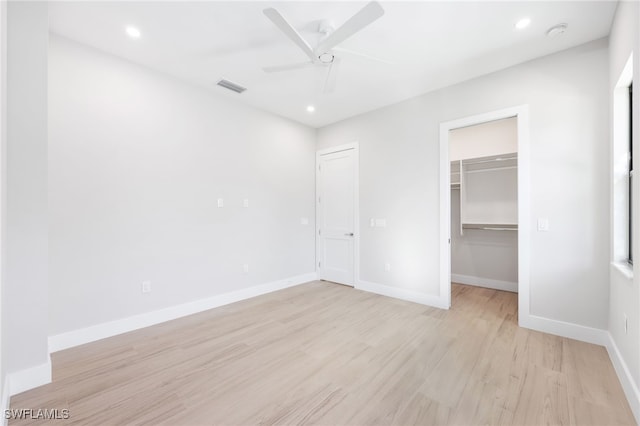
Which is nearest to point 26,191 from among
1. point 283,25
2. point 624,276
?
point 283,25

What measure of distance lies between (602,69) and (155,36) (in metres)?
4.30

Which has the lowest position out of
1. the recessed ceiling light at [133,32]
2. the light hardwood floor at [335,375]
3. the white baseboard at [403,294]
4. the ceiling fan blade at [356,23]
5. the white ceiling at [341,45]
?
the light hardwood floor at [335,375]

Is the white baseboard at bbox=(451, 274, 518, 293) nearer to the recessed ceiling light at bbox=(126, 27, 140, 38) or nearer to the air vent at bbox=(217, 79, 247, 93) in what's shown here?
the air vent at bbox=(217, 79, 247, 93)

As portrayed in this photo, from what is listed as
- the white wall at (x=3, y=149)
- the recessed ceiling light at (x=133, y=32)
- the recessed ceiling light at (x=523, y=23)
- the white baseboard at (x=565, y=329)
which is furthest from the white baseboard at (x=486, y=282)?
the recessed ceiling light at (x=133, y=32)

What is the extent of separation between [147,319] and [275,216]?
2.21 m

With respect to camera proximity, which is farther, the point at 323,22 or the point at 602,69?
the point at 602,69

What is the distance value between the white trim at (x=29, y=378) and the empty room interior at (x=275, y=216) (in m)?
0.01

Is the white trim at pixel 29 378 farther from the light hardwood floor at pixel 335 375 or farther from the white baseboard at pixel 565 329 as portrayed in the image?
the white baseboard at pixel 565 329

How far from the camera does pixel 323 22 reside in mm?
2268

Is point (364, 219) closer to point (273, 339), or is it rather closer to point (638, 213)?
point (273, 339)

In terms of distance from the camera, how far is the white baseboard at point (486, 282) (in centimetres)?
422

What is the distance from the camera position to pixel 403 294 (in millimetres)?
3873

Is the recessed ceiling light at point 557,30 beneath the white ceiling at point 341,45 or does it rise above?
beneath

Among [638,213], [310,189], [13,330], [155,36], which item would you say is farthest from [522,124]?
[13,330]
